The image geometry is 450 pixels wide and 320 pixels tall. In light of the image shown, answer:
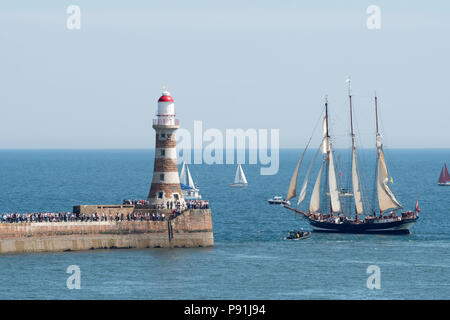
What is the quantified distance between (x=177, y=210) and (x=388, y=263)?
67.7ft

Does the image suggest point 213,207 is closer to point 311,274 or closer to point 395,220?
point 395,220

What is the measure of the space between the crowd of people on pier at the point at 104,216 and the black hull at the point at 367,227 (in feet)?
89.9

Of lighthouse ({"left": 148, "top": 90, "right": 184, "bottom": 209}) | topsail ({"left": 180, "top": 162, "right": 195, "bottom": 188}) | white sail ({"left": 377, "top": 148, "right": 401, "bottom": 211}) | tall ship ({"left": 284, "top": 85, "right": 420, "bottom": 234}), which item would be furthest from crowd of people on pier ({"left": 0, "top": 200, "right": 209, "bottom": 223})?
topsail ({"left": 180, "top": 162, "right": 195, "bottom": 188})

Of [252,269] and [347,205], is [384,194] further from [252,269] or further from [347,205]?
[252,269]

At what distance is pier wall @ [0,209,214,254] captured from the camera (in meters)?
88.9

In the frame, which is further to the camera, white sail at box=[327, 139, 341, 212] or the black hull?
white sail at box=[327, 139, 341, 212]

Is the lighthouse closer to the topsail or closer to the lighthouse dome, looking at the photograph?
the lighthouse dome

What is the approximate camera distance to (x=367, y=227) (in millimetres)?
121250

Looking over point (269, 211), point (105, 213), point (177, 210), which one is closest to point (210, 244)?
point (177, 210)

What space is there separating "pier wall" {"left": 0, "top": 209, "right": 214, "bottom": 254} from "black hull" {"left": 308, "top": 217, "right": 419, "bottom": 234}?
2767 centimetres

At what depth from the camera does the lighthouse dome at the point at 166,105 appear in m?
97.4

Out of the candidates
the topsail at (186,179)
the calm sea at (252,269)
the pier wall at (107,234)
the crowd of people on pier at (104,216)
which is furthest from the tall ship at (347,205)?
the topsail at (186,179)

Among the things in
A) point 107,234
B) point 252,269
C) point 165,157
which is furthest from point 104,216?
point 252,269
